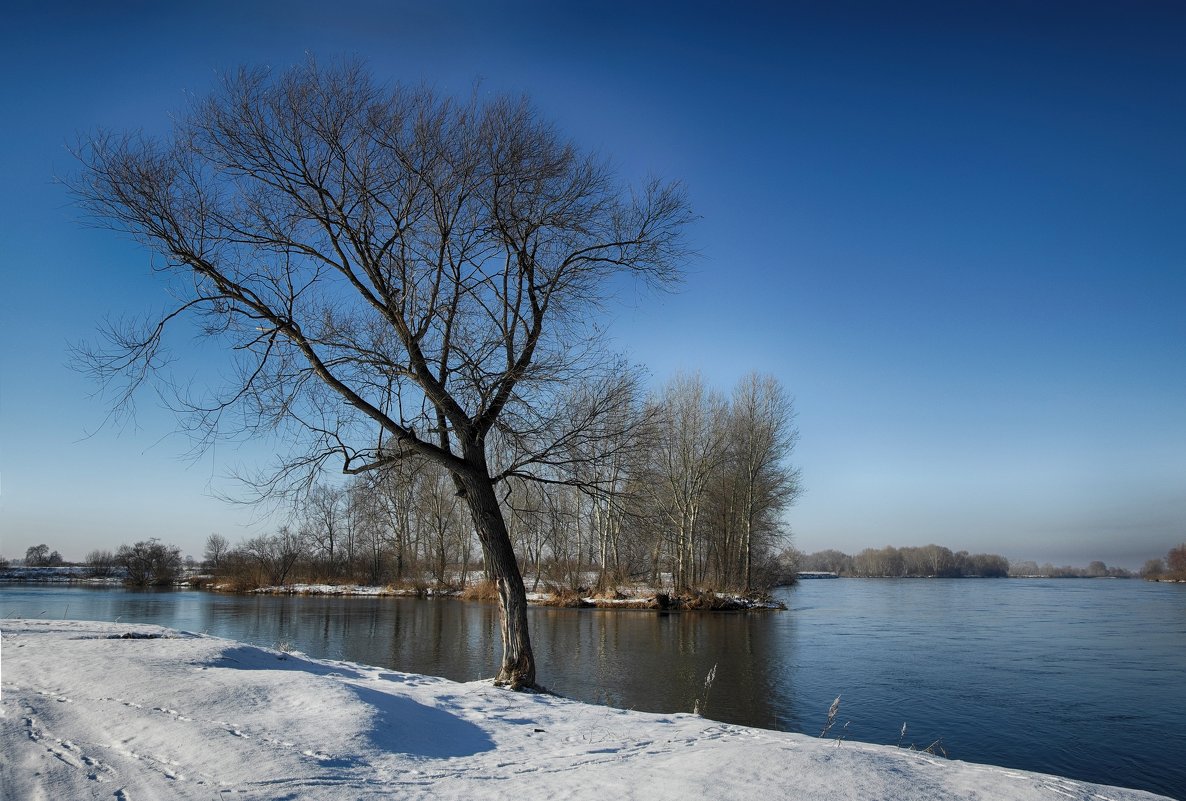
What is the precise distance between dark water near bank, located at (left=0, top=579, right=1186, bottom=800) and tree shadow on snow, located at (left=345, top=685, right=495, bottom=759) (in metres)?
5.19

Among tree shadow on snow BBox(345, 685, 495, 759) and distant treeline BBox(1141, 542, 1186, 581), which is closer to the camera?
tree shadow on snow BBox(345, 685, 495, 759)

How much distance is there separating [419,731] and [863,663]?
578 inches

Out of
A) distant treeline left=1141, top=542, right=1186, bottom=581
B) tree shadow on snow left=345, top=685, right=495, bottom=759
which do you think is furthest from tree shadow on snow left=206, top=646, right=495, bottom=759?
distant treeline left=1141, top=542, right=1186, bottom=581

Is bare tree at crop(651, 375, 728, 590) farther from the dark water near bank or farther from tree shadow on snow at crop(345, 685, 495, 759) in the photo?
tree shadow on snow at crop(345, 685, 495, 759)

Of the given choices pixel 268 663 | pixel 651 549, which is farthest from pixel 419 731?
pixel 651 549

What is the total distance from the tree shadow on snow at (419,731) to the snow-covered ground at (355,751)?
0.02 metres

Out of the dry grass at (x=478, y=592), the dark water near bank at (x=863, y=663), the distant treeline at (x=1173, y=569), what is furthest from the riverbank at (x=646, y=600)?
the distant treeline at (x=1173, y=569)

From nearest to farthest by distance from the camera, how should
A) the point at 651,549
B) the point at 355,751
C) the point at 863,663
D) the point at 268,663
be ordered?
the point at 355,751 < the point at 268,663 < the point at 863,663 < the point at 651,549

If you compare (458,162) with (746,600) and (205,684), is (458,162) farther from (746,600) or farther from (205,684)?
(746,600)

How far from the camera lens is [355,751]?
5.25 metres

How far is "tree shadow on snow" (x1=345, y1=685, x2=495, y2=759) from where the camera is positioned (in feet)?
18.5

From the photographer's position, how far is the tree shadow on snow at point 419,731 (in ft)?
18.5

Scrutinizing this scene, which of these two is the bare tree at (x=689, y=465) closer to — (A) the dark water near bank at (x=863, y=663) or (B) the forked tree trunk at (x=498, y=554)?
(A) the dark water near bank at (x=863, y=663)

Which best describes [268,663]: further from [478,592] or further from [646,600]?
[478,592]
